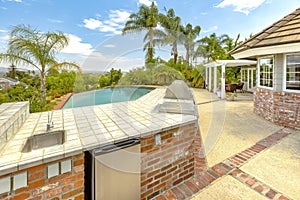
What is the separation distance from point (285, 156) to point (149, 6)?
74.6ft

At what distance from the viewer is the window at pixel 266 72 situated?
741 centimetres

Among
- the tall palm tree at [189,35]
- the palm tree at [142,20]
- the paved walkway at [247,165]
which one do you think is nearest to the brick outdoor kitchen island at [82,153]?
the paved walkway at [247,165]

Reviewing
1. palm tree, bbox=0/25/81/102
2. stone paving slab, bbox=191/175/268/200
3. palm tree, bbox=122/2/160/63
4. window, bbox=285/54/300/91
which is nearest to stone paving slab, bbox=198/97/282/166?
stone paving slab, bbox=191/175/268/200

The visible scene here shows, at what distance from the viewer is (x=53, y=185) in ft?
6.38

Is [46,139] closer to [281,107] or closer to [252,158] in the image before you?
[252,158]

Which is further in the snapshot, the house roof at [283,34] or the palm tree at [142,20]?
the palm tree at [142,20]

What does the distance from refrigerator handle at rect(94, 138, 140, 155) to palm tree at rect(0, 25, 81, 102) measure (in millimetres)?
8896

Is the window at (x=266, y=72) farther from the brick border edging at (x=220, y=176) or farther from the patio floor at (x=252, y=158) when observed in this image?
the brick border edging at (x=220, y=176)

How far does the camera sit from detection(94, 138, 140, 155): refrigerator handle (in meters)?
2.18

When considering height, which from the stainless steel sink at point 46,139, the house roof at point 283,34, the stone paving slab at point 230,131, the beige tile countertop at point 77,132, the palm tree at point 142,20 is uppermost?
the palm tree at point 142,20

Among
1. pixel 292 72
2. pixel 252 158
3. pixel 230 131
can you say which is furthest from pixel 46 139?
pixel 292 72

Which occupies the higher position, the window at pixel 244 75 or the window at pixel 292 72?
the window at pixel 244 75

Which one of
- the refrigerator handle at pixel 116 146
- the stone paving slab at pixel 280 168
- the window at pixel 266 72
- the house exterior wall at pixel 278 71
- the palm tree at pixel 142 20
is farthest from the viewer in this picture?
the palm tree at pixel 142 20

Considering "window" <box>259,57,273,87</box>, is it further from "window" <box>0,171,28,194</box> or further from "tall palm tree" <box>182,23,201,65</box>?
"tall palm tree" <box>182,23,201,65</box>
